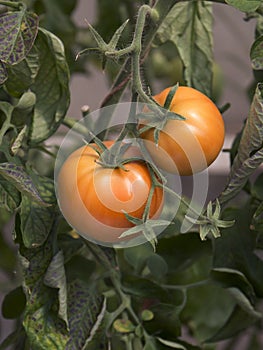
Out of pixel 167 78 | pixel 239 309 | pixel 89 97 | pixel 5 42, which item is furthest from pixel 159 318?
pixel 89 97

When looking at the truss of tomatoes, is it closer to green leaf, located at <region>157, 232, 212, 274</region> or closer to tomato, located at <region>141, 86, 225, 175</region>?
tomato, located at <region>141, 86, 225, 175</region>

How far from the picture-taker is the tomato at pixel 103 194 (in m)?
0.37

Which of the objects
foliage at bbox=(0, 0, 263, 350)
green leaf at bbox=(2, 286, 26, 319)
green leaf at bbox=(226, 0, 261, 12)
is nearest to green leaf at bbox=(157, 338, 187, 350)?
foliage at bbox=(0, 0, 263, 350)

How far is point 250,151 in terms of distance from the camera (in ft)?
1.31

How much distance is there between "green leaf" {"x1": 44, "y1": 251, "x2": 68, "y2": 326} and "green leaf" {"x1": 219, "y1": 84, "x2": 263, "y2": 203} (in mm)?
102

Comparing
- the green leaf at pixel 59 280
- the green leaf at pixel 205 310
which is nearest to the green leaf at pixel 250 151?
the green leaf at pixel 59 280

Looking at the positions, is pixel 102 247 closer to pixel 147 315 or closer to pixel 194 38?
pixel 147 315

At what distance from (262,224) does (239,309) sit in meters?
0.11

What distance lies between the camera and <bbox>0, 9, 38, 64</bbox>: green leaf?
0.39 metres

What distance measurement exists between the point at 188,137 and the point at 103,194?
5cm

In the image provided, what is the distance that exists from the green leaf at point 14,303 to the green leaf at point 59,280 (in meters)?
0.10

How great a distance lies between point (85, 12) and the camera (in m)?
1.35

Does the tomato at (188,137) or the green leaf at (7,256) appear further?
the green leaf at (7,256)

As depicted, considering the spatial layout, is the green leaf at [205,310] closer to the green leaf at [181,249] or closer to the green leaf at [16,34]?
the green leaf at [181,249]
